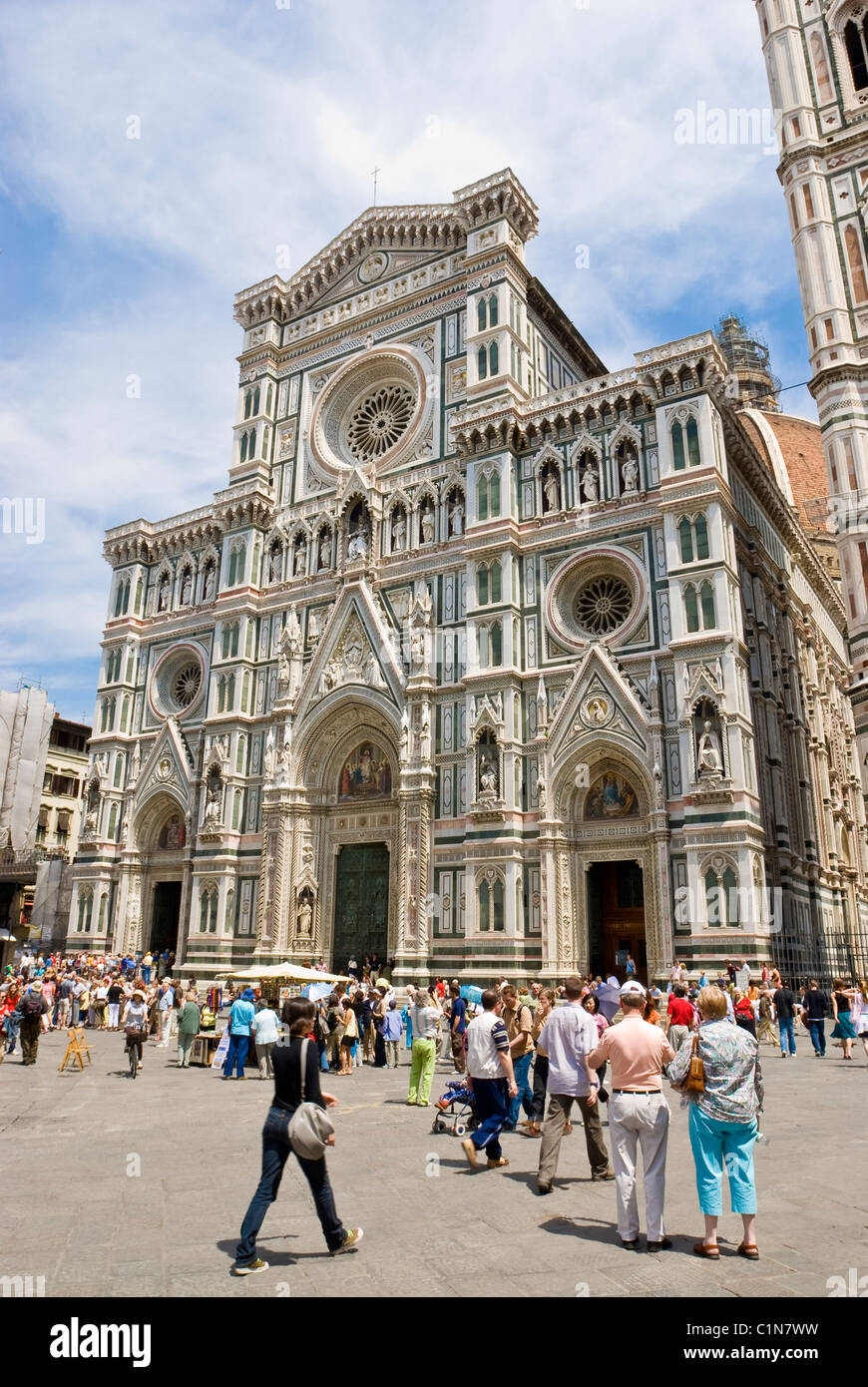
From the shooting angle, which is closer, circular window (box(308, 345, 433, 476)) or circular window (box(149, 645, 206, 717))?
circular window (box(308, 345, 433, 476))

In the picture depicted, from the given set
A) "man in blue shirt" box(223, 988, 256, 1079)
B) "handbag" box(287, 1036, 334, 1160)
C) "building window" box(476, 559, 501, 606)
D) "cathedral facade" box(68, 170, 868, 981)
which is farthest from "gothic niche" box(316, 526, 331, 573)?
"handbag" box(287, 1036, 334, 1160)

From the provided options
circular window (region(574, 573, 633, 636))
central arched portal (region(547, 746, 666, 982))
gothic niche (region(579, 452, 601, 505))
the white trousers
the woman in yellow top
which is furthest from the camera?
gothic niche (region(579, 452, 601, 505))

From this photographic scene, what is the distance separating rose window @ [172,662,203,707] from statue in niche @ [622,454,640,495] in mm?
18352

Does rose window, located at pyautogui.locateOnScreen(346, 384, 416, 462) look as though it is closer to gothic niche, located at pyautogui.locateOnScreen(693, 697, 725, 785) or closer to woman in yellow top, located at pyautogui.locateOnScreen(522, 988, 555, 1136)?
gothic niche, located at pyautogui.locateOnScreen(693, 697, 725, 785)

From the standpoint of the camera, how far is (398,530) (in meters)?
32.8

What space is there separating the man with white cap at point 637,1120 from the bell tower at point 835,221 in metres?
19.0

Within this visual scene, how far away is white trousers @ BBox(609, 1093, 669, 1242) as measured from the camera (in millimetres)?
6102

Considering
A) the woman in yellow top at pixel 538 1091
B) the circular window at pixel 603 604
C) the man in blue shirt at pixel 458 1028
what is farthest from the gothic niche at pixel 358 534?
the woman in yellow top at pixel 538 1091

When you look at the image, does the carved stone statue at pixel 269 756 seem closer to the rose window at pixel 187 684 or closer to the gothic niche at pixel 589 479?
the rose window at pixel 187 684

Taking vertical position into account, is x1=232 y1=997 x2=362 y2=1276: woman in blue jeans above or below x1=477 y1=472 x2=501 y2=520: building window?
below

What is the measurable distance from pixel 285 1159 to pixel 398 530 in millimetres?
28323

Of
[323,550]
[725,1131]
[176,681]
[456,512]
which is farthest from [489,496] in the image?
[725,1131]

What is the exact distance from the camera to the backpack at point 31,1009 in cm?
1780

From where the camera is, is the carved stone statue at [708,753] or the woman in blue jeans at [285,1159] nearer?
the woman in blue jeans at [285,1159]
